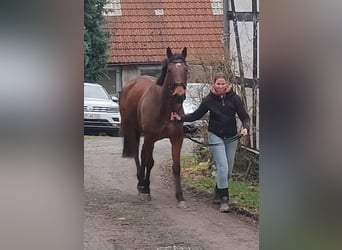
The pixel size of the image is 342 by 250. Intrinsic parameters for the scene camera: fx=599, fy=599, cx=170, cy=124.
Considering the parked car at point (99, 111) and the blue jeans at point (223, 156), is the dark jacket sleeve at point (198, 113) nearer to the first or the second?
the blue jeans at point (223, 156)

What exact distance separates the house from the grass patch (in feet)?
1.22

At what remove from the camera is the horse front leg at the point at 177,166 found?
2129mm

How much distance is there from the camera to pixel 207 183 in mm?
2115

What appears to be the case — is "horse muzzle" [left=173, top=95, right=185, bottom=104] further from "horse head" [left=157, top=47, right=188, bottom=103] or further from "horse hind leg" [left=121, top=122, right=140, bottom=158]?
"horse hind leg" [left=121, top=122, right=140, bottom=158]

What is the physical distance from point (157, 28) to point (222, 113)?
14.8 inches

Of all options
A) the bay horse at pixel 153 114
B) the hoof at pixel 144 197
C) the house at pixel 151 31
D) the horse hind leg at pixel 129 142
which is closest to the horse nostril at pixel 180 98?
the bay horse at pixel 153 114

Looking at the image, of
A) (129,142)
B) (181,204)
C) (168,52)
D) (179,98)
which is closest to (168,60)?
(168,52)

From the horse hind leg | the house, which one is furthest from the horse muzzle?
the horse hind leg

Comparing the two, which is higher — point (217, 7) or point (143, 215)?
point (217, 7)

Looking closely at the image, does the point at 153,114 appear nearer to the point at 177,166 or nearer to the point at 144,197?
the point at 177,166

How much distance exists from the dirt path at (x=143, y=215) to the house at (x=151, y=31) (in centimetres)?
24
